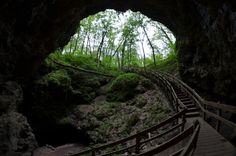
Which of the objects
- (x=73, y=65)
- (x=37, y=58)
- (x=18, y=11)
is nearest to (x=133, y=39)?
(x=73, y=65)

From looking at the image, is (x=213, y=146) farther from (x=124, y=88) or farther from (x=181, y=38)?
(x=124, y=88)

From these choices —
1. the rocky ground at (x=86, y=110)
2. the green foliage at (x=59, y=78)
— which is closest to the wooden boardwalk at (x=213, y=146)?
the rocky ground at (x=86, y=110)

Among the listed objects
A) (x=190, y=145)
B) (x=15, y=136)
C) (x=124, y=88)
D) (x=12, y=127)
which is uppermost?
(x=124, y=88)

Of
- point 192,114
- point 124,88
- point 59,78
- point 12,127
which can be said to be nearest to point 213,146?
point 192,114

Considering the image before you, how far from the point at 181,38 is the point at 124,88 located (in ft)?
20.1

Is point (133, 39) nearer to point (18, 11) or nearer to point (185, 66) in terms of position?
point (185, 66)

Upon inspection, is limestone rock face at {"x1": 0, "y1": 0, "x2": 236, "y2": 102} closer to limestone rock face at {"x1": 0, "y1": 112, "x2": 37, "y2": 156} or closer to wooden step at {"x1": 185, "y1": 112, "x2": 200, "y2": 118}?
wooden step at {"x1": 185, "y1": 112, "x2": 200, "y2": 118}

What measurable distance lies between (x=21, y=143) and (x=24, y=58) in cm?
535

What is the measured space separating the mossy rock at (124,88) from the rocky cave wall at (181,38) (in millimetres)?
4107

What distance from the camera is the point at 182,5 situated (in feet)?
59.4

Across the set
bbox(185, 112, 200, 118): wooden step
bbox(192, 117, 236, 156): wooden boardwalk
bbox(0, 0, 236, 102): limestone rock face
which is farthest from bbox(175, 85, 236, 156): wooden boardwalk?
bbox(0, 0, 236, 102): limestone rock face

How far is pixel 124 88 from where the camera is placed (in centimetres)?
2342

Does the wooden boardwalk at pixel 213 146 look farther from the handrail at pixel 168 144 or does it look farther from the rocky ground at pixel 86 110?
the rocky ground at pixel 86 110

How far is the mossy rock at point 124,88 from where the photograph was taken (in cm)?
2257
